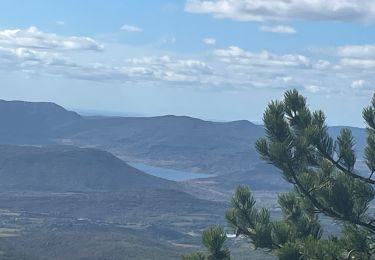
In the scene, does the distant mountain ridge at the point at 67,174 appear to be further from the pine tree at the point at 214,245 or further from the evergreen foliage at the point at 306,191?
the pine tree at the point at 214,245

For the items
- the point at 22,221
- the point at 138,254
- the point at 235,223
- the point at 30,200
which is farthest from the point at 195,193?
the point at 235,223

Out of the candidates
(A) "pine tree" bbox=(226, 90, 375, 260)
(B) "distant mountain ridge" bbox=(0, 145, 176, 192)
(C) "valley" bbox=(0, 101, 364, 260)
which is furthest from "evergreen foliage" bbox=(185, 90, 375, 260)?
(B) "distant mountain ridge" bbox=(0, 145, 176, 192)

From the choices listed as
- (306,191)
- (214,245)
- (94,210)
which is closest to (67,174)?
(94,210)

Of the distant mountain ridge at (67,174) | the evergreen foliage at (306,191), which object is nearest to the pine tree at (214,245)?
the evergreen foliage at (306,191)

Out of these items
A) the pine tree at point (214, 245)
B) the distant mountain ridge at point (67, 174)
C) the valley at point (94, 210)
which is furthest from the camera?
the distant mountain ridge at point (67, 174)

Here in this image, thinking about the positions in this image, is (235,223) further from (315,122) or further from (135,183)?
(135,183)

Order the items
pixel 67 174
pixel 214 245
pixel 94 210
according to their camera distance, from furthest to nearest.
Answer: pixel 67 174 → pixel 94 210 → pixel 214 245

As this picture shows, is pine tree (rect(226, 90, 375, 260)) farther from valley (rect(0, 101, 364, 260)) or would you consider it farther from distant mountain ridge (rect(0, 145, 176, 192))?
distant mountain ridge (rect(0, 145, 176, 192))

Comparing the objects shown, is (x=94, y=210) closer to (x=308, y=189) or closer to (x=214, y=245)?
(x=214, y=245)
